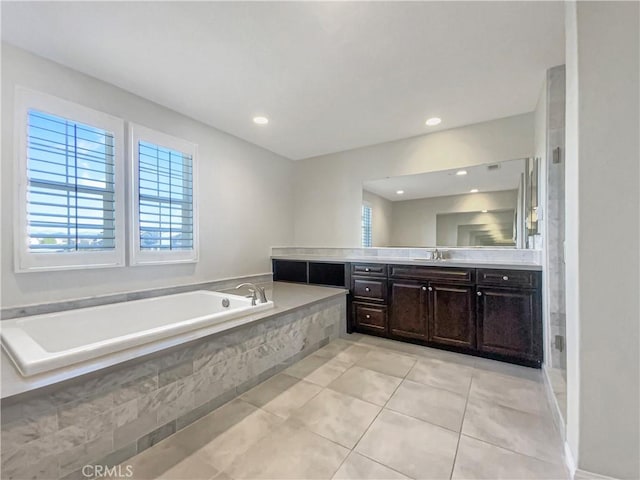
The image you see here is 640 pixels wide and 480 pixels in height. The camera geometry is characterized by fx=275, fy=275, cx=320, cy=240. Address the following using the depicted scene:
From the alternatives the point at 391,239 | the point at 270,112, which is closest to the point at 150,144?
the point at 270,112

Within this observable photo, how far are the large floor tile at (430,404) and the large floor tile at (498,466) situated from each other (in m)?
0.19

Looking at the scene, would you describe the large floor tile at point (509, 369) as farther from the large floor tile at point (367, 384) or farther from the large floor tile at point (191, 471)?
the large floor tile at point (191, 471)

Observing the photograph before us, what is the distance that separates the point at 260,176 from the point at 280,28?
2.29 meters

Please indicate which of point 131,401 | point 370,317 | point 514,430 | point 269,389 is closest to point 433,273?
point 370,317

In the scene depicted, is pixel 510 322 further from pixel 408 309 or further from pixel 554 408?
pixel 408 309

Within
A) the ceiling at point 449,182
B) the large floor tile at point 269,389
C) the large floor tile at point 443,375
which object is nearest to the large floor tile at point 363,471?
the large floor tile at point 269,389

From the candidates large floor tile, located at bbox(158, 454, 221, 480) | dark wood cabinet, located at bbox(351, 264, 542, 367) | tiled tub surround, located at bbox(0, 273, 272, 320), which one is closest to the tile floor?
large floor tile, located at bbox(158, 454, 221, 480)

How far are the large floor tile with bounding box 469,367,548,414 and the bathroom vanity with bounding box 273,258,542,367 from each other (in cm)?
33

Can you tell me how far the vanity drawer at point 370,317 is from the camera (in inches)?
124

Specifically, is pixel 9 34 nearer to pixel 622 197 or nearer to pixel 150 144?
pixel 150 144

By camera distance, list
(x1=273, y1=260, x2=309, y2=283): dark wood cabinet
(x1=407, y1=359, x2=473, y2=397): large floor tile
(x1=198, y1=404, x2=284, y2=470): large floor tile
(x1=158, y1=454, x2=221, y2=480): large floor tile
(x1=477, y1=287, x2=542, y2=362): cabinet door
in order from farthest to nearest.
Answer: (x1=273, y1=260, x2=309, y2=283): dark wood cabinet < (x1=477, y1=287, x2=542, y2=362): cabinet door < (x1=407, y1=359, x2=473, y2=397): large floor tile < (x1=198, y1=404, x2=284, y2=470): large floor tile < (x1=158, y1=454, x2=221, y2=480): large floor tile

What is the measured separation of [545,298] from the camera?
→ 2.28 meters

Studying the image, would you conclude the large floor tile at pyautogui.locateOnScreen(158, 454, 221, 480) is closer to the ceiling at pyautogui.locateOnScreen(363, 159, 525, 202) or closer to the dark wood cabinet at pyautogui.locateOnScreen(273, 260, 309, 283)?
the dark wood cabinet at pyautogui.locateOnScreen(273, 260, 309, 283)

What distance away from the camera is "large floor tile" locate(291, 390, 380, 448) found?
1.60 metres
